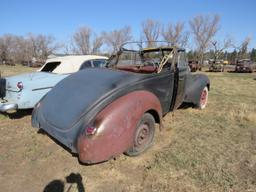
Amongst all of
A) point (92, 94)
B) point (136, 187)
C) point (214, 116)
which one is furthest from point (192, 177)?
point (214, 116)

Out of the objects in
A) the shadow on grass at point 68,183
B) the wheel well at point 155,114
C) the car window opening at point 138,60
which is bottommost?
the shadow on grass at point 68,183

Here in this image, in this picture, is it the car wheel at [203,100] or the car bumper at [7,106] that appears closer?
the car bumper at [7,106]

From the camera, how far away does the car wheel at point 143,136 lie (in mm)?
3352

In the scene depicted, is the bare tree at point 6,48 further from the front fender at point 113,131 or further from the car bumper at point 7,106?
the front fender at point 113,131

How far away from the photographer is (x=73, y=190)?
107 inches

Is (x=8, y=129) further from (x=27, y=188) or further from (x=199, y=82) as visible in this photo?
(x=199, y=82)

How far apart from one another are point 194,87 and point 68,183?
3894 millimetres

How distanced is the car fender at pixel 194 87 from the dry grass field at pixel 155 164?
86cm

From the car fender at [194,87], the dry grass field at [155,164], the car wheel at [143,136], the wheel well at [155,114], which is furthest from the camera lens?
the car fender at [194,87]

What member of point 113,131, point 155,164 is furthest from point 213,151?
point 113,131

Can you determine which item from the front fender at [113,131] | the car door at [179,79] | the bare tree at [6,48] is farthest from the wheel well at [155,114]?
the bare tree at [6,48]

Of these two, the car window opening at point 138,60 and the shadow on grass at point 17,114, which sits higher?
the car window opening at point 138,60

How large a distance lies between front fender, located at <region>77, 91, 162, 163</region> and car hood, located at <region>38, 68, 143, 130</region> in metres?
0.27

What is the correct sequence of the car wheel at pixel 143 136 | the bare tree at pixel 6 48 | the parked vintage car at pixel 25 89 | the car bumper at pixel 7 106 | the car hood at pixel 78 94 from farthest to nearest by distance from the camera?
the bare tree at pixel 6 48, the parked vintage car at pixel 25 89, the car bumper at pixel 7 106, the car wheel at pixel 143 136, the car hood at pixel 78 94
